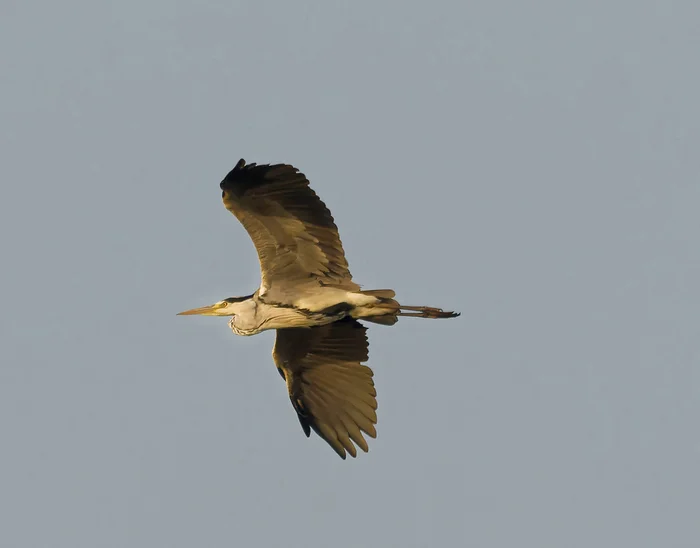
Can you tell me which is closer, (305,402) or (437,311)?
(437,311)

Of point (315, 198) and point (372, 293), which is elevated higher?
point (315, 198)

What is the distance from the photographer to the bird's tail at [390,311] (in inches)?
483

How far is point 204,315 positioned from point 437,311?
8.77ft

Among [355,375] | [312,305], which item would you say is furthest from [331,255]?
[355,375]

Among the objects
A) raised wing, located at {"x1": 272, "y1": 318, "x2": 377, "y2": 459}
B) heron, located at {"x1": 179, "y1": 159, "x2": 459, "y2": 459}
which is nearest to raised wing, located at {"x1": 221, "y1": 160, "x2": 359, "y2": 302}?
heron, located at {"x1": 179, "y1": 159, "x2": 459, "y2": 459}

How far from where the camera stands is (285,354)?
1362cm

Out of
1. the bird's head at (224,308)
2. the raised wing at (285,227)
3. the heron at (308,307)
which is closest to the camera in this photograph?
the raised wing at (285,227)

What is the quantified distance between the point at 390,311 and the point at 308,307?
866 mm

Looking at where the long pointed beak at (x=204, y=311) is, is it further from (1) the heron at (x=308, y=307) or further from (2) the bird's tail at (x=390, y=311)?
(2) the bird's tail at (x=390, y=311)

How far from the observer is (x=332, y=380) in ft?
44.2

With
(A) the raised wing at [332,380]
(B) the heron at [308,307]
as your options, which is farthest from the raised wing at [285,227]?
(A) the raised wing at [332,380]

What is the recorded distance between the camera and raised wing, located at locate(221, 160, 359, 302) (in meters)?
11.8

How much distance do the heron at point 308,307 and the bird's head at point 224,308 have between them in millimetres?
11

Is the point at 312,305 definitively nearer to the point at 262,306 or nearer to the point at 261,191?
the point at 262,306
